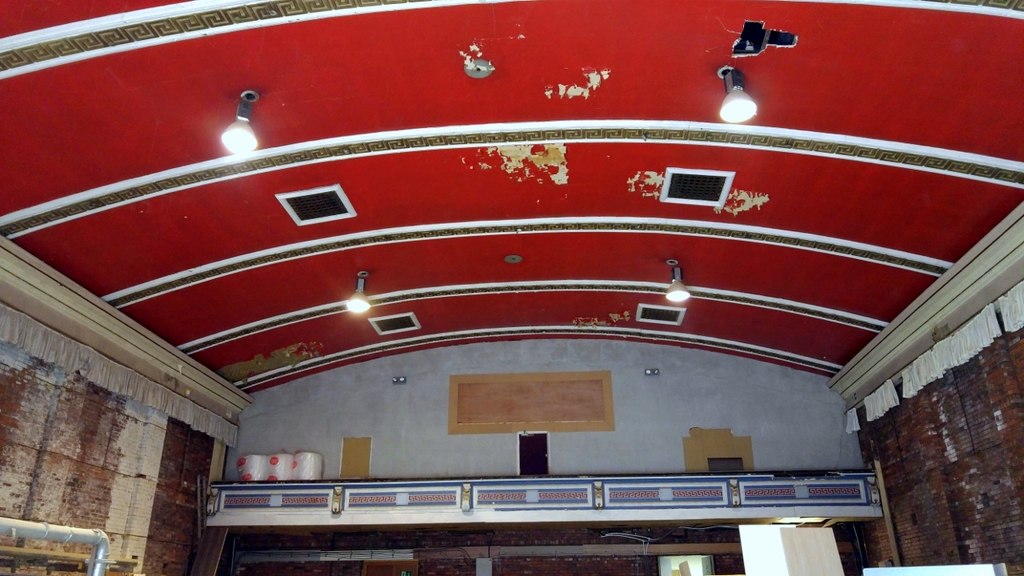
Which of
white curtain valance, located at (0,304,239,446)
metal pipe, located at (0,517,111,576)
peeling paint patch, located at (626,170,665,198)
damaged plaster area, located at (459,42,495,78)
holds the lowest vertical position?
metal pipe, located at (0,517,111,576)

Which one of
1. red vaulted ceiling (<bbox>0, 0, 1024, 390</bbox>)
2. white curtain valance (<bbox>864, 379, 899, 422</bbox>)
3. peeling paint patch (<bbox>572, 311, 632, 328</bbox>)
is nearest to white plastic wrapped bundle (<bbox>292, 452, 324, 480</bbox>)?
red vaulted ceiling (<bbox>0, 0, 1024, 390</bbox>)

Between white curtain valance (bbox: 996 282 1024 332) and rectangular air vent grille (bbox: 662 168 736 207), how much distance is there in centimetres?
310

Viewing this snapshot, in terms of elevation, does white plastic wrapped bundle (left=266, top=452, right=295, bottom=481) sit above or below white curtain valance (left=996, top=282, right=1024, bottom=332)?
below

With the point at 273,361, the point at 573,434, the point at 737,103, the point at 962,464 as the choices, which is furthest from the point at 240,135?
the point at 962,464

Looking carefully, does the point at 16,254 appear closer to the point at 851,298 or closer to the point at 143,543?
the point at 143,543

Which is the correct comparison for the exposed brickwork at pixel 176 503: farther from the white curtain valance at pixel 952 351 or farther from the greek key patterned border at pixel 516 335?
the white curtain valance at pixel 952 351

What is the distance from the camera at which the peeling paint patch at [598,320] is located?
489 inches

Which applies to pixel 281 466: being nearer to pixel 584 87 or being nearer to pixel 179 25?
pixel 179 25

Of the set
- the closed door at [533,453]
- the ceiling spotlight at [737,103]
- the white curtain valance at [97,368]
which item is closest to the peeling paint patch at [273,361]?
the white curtain valance at [97,368]

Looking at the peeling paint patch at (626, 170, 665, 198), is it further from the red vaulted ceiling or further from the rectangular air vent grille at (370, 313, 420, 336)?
the rectangular air vent grille at (370, 313, 420, 336)

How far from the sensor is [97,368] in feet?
31.0

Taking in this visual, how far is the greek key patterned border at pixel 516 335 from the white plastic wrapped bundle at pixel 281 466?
145 centimetres

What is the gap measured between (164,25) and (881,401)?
34.8 ft

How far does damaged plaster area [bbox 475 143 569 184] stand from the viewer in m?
7.54
